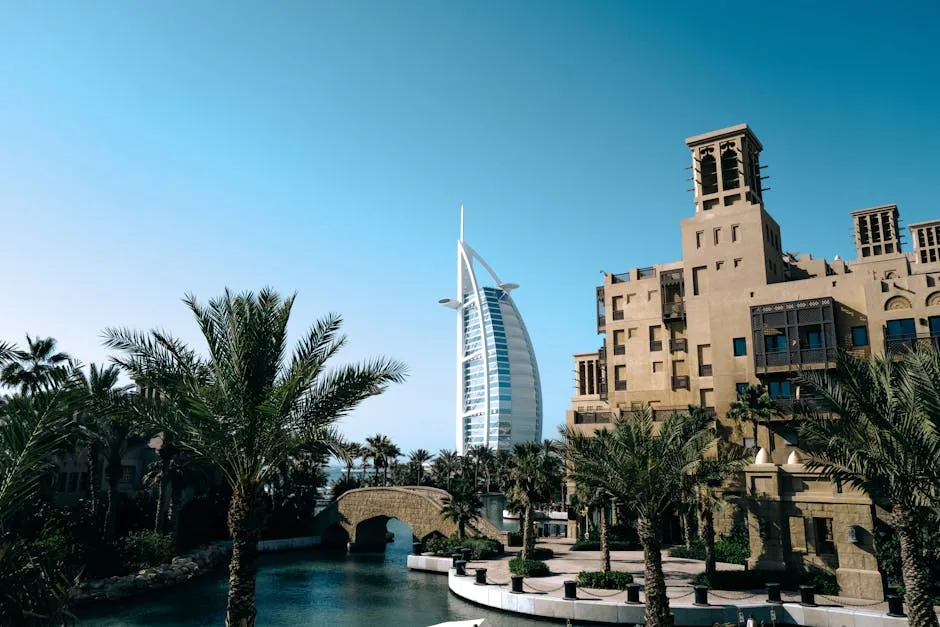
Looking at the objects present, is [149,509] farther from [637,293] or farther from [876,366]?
[876,366]

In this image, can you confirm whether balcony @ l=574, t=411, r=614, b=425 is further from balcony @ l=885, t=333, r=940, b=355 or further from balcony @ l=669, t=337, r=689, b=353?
balcony @ l=885, t=333, r=940, b=355

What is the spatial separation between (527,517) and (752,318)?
18.5 m

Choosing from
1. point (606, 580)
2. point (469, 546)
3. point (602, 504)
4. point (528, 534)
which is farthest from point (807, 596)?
point (469, 546)

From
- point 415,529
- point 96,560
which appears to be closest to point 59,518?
point 96,560

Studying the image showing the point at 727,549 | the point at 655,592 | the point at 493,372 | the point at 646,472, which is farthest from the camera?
the point at 493,372

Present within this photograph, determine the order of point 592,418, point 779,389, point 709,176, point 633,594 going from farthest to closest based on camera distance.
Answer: point 709,176, point 592,418, point 779,389, point 633,594

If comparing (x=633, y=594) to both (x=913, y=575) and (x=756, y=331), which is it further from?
(x=756, y=331)

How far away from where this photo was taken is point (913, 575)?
1856 cm

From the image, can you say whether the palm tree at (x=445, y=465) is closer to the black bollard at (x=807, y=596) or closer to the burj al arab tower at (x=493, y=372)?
the burj al arab tower at (x=493, y=372)

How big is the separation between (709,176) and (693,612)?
34199 millimetres

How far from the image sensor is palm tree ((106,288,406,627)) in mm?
16516

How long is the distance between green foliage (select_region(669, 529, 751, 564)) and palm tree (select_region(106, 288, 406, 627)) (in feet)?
83.4

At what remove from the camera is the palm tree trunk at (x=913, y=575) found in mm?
18297

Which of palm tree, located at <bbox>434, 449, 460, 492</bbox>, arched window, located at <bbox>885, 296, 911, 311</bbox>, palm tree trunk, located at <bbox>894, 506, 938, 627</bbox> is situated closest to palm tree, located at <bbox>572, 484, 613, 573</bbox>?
palm tree trunk, located at <bbox>894, 506, 938, 627</bbox>
